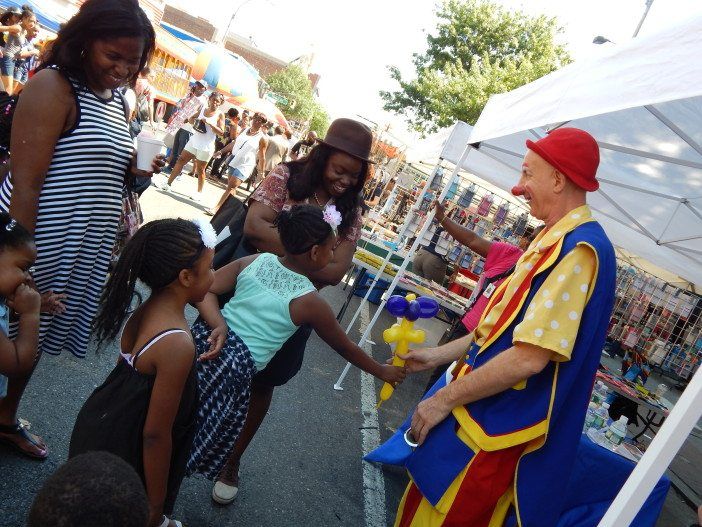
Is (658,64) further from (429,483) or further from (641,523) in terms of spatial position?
(641,523)

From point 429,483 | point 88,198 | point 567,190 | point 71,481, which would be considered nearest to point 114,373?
point 71,481

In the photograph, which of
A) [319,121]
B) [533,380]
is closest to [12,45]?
[533,380]

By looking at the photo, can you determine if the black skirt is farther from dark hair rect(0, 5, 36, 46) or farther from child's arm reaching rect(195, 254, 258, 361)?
dark hair rect(0, 5, 36, 46)

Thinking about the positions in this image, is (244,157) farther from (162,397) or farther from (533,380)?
(533,380)

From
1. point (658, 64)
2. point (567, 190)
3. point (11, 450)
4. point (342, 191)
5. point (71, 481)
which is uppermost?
point (658, 64)

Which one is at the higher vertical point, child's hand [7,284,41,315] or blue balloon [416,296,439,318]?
blue balloon [416,296,439,318]

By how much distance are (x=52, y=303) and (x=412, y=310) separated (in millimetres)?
1584

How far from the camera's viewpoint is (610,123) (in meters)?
3.94

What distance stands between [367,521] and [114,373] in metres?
1.93

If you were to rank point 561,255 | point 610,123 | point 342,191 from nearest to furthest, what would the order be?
point 561,255
point 342,191
point 610,123

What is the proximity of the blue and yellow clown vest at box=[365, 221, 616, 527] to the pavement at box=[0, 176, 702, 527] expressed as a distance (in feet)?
4.57

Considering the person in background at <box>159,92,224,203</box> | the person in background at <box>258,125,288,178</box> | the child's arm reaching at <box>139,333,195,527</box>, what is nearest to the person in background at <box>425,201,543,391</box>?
the child's arm reaching at <box>139,333,195,527</box>

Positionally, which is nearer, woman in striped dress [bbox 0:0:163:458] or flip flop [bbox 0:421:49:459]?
woman in striped dress [bbox 0:0:163:458]

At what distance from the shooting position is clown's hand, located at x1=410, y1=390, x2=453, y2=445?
76.4 inches
